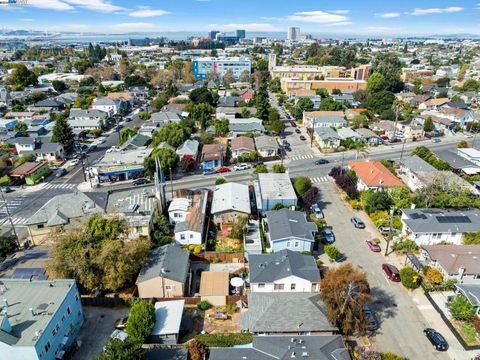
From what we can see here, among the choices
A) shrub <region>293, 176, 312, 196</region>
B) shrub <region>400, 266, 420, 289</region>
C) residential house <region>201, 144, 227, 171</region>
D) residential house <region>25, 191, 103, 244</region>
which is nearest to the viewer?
shrub <region>400, 266, 420, 289</region>

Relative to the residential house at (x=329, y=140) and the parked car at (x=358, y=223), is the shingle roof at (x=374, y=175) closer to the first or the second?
the parked car at (x=358, y=223)

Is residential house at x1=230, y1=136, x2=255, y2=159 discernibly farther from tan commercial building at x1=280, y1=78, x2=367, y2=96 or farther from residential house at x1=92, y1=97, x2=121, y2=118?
tan commercial building at x1=280, y1=78, x2=367, y2=96

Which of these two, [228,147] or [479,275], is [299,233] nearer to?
[479,275]

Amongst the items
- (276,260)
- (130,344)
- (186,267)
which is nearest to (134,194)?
(186,267)

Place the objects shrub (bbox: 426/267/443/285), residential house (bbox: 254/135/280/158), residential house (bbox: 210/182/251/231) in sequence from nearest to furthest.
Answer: shrub (bbox: 426/267/443/285), residential house (bbox: 210/182/251/231), residential house (bbox: 254/135/280/158)

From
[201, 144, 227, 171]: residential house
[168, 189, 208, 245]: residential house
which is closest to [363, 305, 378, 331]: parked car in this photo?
[168, 189, 208, 245]: residential house

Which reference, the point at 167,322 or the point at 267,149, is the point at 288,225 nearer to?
the point at 167,322

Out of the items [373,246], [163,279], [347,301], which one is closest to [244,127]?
[373,246]
